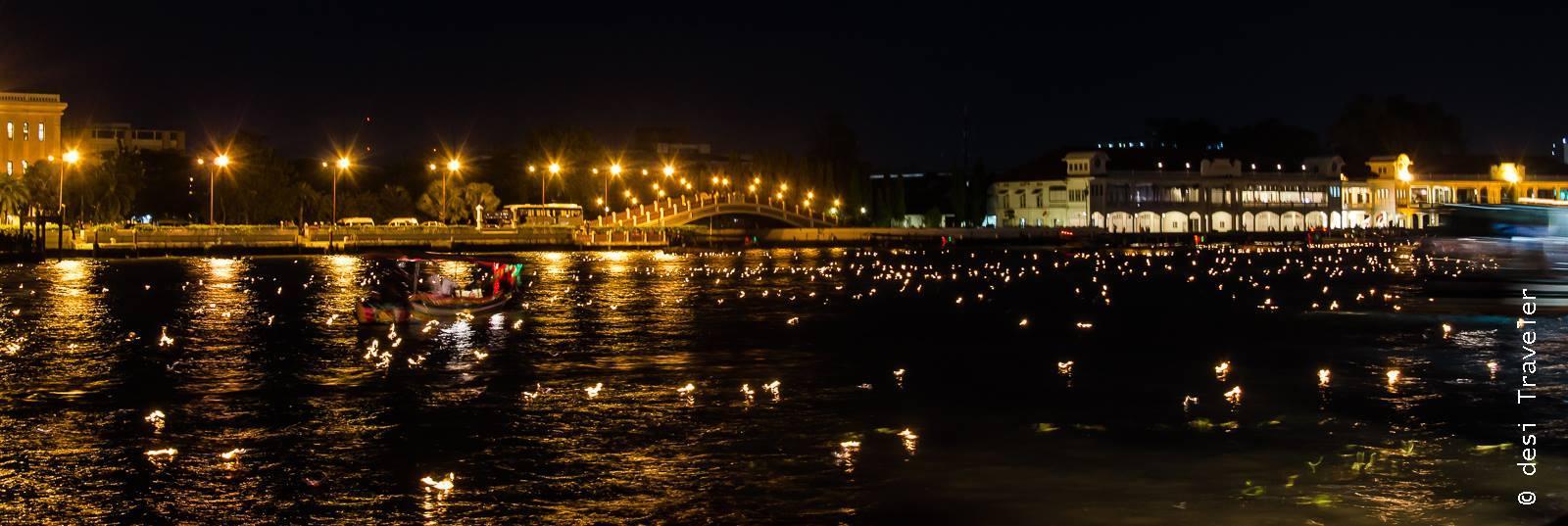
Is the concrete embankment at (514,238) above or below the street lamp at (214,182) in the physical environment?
below

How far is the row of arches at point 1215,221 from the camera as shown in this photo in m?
132

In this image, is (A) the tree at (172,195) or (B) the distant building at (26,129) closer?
(B) the distant building at (26,129)

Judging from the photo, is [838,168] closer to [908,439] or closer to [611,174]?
[611,174]

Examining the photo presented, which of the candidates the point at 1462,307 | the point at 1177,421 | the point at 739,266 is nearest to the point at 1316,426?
the point at 1177,421

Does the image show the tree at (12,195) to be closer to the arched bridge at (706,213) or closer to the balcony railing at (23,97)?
the balcony railing at (23,97)

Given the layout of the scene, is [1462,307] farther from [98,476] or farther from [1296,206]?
[1296,206]

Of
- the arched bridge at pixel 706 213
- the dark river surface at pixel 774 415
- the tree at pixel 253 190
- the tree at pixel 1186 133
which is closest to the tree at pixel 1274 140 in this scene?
the tree at pixel 1186 133

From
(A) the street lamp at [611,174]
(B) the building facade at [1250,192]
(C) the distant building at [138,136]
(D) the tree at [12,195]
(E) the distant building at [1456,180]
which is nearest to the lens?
(D) the tree at [12,195]

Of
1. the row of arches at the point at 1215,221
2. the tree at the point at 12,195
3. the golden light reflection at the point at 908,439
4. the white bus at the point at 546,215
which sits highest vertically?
the tree at the point at 12,195

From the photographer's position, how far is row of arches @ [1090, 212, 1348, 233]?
432 ft

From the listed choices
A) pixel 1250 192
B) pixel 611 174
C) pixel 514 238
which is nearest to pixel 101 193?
pixel 514 238

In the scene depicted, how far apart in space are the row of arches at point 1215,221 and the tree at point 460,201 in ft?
164

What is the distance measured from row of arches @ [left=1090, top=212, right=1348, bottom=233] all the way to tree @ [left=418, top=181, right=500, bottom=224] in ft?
164

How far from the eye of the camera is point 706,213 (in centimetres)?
10812
